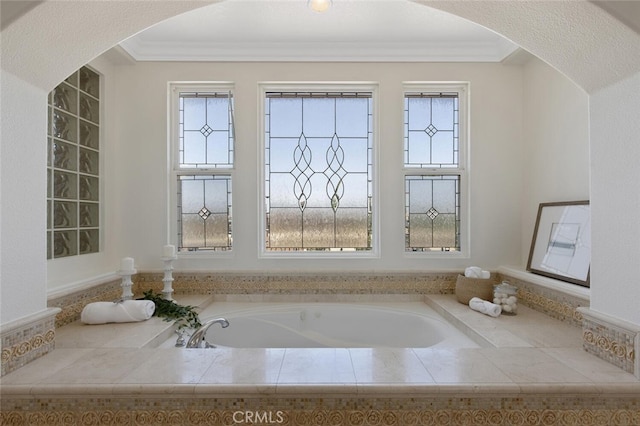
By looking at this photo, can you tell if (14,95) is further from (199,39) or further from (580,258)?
(580,258)

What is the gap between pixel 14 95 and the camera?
4.54ft

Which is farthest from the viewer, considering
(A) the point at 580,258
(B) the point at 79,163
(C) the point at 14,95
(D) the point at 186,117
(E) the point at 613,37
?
(D) the point at 186,117

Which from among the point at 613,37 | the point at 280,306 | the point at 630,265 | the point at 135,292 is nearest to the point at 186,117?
the point at 135,292

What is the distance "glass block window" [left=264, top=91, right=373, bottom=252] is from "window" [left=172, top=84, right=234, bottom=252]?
13.5 inches

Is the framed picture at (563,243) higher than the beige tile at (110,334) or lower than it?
higher

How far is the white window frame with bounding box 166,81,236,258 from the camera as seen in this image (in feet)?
8.95

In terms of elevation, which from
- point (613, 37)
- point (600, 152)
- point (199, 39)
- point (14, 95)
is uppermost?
point (199, 39)

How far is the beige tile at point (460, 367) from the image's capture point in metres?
1.31

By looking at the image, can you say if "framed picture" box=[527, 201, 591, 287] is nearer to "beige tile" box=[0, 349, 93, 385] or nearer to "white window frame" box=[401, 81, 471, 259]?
"white window frame" box=[401, 81, 471, 259]

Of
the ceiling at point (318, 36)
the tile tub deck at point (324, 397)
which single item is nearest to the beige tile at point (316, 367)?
the tile tub deck at point (324, 397)

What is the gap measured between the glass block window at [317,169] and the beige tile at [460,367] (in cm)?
131

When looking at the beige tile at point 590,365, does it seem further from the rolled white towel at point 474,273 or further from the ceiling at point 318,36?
the ceiling at point 318,36

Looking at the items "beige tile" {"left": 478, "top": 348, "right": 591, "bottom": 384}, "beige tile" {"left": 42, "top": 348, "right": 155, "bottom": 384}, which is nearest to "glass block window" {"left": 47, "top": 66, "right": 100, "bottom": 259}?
"beige tile" {"left": 42, "top": 348, "right": 155, "bottom": 384}

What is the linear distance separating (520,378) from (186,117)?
2782 millimetres
